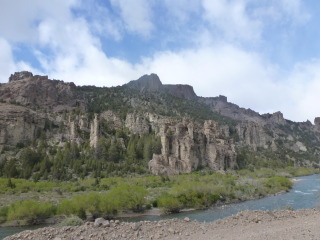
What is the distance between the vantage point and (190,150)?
119 metres

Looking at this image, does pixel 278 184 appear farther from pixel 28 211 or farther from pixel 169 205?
pixel 28 211

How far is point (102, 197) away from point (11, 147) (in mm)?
72584

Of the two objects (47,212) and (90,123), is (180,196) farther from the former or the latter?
(90,123)

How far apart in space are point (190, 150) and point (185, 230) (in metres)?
102

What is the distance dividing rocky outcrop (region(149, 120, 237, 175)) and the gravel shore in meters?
85.7

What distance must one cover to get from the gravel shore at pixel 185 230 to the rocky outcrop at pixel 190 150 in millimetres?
85691

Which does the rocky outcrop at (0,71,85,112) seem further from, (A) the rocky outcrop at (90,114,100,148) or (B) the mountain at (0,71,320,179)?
(A) the rocky outcrop at (90,114,100,148)

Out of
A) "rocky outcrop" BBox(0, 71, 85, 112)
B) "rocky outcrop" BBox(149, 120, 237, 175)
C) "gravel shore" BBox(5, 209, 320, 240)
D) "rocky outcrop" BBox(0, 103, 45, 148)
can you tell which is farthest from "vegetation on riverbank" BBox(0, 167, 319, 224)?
"rocky outcrop" BBox(0, 71, 85, 112)

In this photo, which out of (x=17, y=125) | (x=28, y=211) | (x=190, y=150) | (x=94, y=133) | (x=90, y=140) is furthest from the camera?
(x=94, y=133)

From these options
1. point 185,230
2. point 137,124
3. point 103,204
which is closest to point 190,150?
point 137,124

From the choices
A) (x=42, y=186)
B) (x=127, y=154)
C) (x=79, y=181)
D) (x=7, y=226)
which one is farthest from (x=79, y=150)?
(x=7, y=226)

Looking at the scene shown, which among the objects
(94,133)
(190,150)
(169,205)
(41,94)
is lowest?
(169,205)

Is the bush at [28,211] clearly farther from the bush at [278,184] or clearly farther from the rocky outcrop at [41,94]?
the rocky outcrop at [41,94]

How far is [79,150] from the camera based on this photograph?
111375 mm
